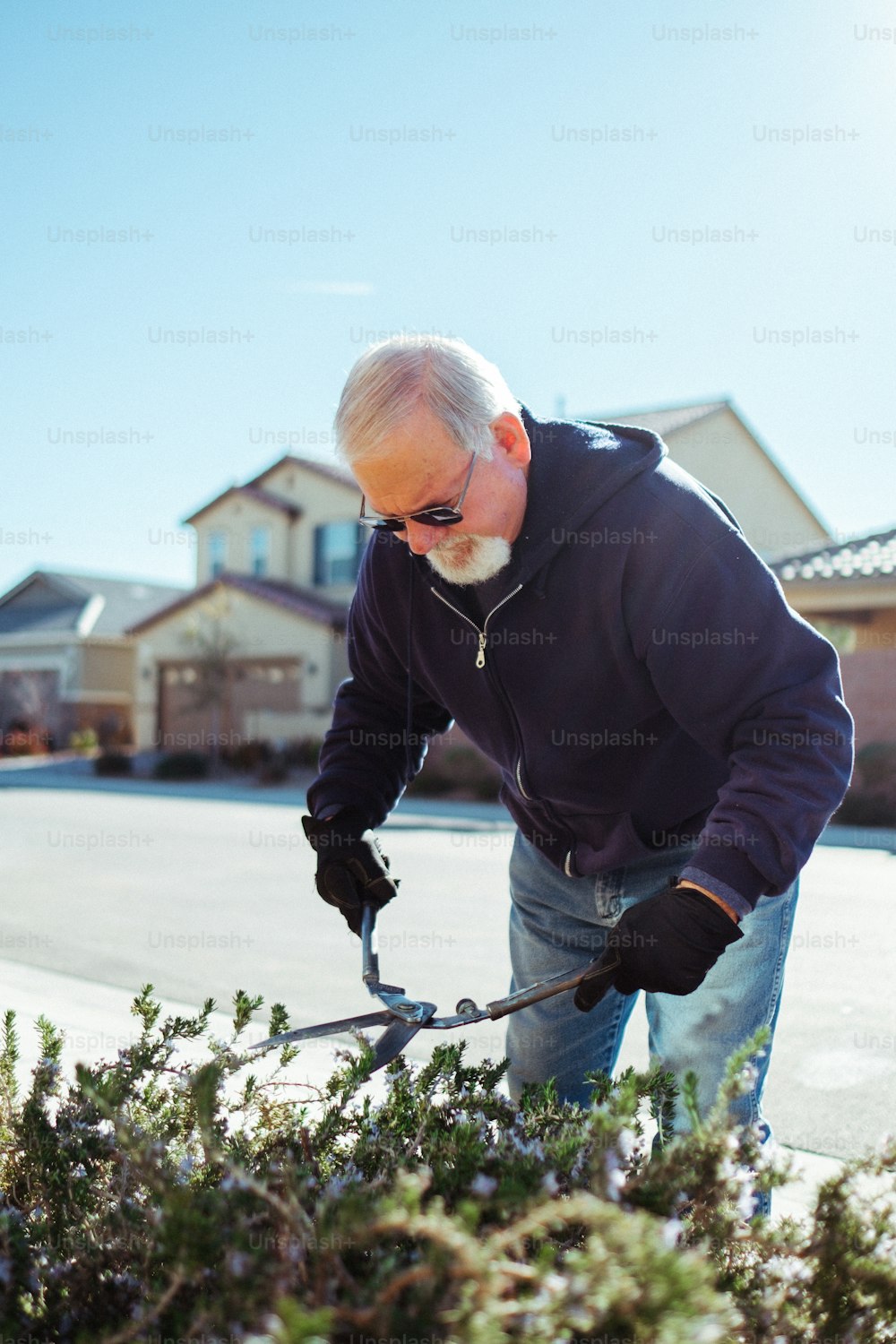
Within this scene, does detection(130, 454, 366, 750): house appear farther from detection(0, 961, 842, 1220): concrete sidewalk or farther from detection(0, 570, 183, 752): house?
detection(0, 961, 842, 1220): concrete sidewalk

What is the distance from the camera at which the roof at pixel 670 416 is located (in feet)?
75.7

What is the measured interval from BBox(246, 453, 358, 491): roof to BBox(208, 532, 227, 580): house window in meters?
1.52

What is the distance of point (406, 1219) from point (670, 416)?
970 inches

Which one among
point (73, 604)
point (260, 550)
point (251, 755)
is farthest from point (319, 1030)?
point (73, 604)

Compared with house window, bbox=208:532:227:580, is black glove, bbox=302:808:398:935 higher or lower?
lower

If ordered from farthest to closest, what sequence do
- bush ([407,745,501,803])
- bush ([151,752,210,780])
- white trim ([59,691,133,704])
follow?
white trim ([59,691,133,704]) → bush ([151,752,210,780]) → bush ([407,745,501,803])

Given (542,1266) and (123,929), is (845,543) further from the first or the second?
(542,1266)

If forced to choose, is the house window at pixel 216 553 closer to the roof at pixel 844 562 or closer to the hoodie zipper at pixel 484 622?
the roof at pixel 844 562

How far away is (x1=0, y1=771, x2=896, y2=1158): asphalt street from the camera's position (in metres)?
4.60

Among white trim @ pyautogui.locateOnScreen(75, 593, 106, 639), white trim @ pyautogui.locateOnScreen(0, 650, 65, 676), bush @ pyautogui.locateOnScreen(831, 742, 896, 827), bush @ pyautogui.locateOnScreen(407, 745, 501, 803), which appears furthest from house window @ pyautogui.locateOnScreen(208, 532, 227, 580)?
bush @ pyautogui.locateOnScreen(831, 742, 896, 827)

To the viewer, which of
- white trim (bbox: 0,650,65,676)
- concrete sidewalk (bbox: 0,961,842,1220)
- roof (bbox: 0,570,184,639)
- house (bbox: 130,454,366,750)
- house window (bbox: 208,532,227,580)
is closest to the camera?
concrete sidewalk (bbox: 0,961,842,1220)

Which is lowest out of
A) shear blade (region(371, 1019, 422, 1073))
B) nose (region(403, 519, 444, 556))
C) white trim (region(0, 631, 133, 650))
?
white trim (region(0, 631, 133, 650))

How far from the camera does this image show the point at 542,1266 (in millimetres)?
1017

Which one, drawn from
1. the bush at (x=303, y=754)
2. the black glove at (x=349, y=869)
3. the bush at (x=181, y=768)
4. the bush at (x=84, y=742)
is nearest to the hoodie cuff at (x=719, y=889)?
the black glove at (x=349, y=869)
